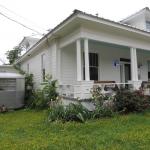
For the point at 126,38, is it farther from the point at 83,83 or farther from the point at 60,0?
the point at 60,0

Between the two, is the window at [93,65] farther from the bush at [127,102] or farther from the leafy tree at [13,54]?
the leafy tree at [13,54]

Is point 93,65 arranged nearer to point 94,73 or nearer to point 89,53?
point 94,73

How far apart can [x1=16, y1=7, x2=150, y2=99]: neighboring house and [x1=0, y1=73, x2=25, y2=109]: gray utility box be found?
159 cm

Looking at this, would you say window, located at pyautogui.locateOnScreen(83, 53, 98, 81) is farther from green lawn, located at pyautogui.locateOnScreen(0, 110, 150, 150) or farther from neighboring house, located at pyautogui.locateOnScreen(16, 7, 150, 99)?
green lawn, located at pyautogui.locateOnScreen(0, 110, 150, 150)

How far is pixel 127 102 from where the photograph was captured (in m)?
9.30

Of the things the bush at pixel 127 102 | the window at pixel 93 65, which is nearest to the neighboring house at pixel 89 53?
the window at pixel 93 65

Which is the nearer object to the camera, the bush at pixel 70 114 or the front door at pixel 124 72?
the bush at pixel 70 114

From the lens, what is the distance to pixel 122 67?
1512 centimetres

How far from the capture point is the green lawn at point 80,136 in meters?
5.18

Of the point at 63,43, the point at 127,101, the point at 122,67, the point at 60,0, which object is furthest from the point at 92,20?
the point at 60,0

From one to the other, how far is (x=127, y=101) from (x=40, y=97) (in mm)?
4999

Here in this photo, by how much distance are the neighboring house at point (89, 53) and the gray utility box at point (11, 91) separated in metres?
1.59

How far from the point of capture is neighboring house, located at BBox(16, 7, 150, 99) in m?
9.88

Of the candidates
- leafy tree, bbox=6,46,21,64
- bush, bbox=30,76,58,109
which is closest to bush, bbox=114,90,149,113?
bush, bbox=30,76,58,109
